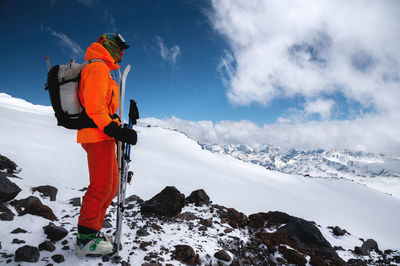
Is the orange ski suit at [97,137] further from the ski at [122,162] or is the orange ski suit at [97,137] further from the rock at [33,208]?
the rock at [33,208]

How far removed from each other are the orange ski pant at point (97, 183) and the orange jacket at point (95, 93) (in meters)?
0.19

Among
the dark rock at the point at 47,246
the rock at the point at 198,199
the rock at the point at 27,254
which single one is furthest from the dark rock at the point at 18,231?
the rock at the point at 198,199

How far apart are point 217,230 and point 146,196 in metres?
5.28

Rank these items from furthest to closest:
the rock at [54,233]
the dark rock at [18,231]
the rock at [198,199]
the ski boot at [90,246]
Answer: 1. the rock at [198,199]
2. the rock at [54,233]
3. the dark rock at [18,231]
4. the ski boot at [90,246]

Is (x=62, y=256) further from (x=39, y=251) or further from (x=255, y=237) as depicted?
(x=255, y=237)

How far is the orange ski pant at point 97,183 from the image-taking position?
337 cm

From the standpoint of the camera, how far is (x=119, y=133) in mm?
3213

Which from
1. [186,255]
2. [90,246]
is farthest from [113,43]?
[186,255]

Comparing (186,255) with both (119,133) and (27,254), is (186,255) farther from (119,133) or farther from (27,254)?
(119,133)

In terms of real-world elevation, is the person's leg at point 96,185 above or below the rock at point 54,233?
above

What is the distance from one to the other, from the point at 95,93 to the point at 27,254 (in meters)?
Result: 2.66

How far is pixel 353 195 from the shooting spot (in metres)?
20.3

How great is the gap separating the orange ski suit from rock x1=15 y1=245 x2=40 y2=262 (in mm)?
667

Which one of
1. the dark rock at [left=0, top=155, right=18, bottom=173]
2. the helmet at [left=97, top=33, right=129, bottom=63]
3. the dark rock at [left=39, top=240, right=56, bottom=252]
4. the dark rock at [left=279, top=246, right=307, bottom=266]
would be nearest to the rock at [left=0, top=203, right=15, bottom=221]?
the dark rock at [left=39, top=240, right=56, bottom=252]
